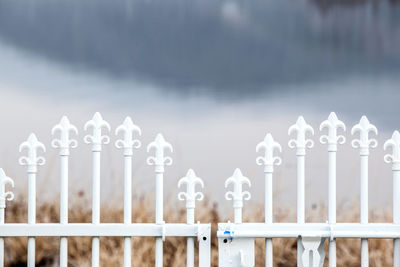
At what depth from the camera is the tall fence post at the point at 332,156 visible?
361cm

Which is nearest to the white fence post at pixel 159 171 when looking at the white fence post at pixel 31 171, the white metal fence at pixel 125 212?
the white metal fence at pixel 125 212

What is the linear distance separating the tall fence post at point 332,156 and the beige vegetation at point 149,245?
4.12 ft

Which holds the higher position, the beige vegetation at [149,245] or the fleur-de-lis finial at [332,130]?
the fleur-de-lis finial at [332,130]

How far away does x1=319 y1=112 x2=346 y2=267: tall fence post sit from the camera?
11.9 feet

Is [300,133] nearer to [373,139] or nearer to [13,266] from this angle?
[373,139]

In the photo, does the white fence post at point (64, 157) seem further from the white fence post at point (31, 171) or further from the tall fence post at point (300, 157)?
the tall fence post at point (300, 157)

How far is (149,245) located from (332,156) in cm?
194

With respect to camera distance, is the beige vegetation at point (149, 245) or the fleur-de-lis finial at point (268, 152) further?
the beige vegetation at point (149, 245)

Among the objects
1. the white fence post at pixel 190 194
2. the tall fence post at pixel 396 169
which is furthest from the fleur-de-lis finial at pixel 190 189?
the tall fence post at pixel 396 169

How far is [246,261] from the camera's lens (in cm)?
356

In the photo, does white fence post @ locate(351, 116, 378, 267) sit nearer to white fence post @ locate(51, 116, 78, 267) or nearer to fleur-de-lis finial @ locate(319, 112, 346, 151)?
fleur-de-lis finial @ locate(319, 112, 346, 151)

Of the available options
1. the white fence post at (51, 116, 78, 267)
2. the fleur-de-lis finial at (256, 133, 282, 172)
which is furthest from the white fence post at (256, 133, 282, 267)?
the white fence post at (51, 116, 78, 267)

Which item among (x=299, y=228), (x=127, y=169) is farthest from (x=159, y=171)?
(x=299, y=228)

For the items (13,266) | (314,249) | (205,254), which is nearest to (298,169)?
(314,249)
